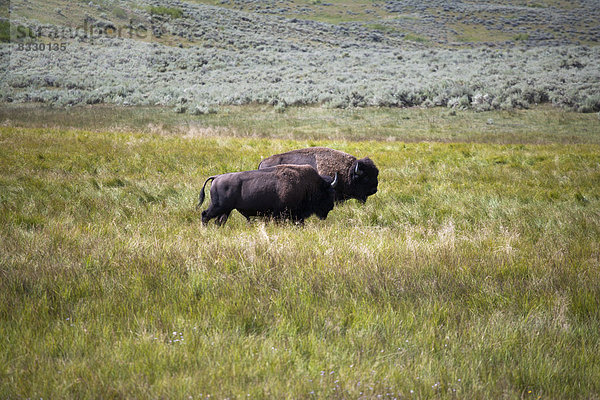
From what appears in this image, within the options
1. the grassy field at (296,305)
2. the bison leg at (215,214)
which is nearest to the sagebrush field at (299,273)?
the grassy field at (296,305)

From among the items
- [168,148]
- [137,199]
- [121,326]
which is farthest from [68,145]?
[121,326]

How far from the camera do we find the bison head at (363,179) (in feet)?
29.6

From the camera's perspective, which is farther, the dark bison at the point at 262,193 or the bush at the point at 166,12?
the bush at the point at 166,12

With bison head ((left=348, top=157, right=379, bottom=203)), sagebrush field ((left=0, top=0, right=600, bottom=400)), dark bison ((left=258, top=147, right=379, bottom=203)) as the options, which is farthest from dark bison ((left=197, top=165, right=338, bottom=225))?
bison head ((left=348, top=157, right=379, bottom=203))

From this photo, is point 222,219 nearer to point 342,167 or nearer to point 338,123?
point 342,167

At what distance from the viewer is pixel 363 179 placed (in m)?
9.08

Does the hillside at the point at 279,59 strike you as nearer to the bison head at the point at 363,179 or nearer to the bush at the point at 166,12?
the bush at the point at 166,12

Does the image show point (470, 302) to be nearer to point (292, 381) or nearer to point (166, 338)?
point (292, 381)

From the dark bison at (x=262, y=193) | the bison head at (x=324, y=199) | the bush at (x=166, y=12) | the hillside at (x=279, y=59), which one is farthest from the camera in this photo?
the bush at (x=166, y=12)

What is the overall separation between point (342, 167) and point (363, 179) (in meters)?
0.58

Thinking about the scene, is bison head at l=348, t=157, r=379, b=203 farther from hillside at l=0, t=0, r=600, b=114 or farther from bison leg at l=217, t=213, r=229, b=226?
hillside at l=0, t=0, r=600, b=114

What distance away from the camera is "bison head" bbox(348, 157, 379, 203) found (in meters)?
9.02

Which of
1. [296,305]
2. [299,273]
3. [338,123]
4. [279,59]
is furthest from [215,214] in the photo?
[279,59]

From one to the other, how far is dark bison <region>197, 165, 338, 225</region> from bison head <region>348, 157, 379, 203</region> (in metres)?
1.76
